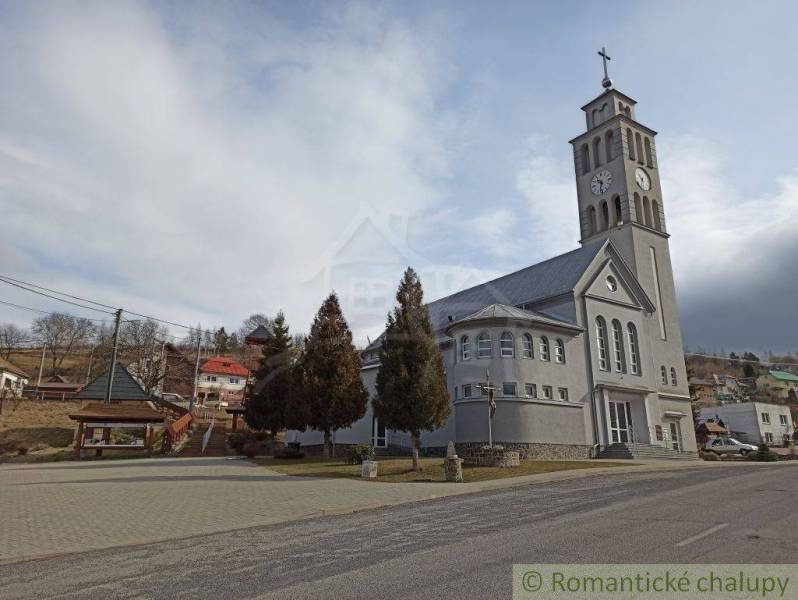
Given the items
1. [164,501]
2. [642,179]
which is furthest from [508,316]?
[642,179]

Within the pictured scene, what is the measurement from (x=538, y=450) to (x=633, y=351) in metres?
12.2

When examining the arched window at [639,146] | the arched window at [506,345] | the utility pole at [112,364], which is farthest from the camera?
the arched window at [639,146]

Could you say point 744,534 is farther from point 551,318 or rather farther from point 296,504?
point 551,318

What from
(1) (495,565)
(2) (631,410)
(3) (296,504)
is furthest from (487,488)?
(2) (631,410)

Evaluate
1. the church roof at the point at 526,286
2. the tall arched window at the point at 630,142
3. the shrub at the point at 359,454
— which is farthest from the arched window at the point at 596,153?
the shrub at the point at 359,454

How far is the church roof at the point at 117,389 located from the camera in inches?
1550

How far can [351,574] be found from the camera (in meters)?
7.35

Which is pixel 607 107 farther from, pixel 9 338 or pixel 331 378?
pixel 9 338

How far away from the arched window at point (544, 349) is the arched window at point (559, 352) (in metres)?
0.58

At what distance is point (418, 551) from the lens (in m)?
8.59

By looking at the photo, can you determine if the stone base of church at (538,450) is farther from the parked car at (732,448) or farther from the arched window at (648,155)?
the arched window at (648,155)

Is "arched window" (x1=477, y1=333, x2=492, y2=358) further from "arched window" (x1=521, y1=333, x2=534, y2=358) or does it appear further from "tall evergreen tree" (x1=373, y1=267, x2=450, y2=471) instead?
"tall evergreen tree" (x1=373, y1=267, x2=450, y2=471)

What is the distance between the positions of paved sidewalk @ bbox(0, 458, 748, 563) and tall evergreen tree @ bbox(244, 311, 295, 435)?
1596cm

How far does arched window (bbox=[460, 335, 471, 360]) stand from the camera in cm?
3138
